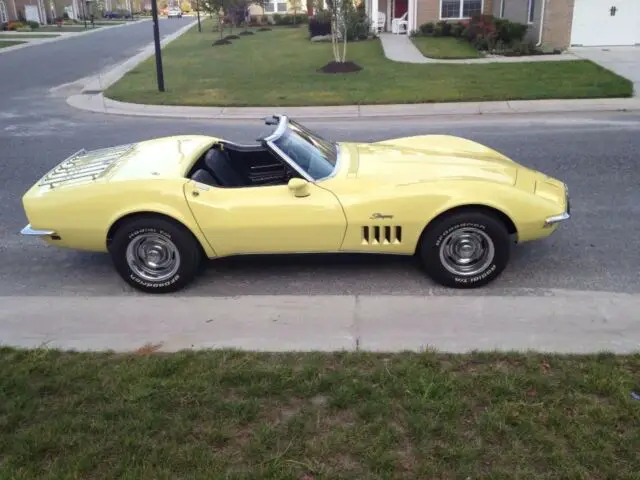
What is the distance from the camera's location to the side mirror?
4492mm

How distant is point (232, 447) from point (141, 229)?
7.12 feet

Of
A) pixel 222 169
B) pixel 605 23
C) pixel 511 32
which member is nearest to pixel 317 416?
pixel 222 169

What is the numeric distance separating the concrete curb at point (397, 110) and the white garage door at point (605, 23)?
1059 centimetres

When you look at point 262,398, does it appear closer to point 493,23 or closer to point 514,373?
point 514,373

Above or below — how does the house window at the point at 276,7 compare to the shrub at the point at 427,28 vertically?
above

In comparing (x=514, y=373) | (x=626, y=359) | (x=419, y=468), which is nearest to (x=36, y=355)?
(x=419, y=468)

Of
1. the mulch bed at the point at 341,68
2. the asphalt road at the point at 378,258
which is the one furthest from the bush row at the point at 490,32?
the asphalt road at the point at 378,258

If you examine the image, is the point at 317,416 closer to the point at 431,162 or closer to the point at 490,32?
the point at 431,162

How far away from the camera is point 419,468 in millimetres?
2785

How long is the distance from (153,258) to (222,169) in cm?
96

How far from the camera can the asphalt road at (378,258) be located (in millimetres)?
4930

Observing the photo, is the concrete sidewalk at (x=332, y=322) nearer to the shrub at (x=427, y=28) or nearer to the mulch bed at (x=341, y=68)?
the mulch bed at (x=341, y=68)

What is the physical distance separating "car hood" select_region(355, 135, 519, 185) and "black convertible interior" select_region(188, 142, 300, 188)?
0.72 meters

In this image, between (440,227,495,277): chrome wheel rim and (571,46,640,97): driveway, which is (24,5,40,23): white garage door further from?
(440,227,495,277): chrome wheel rim
